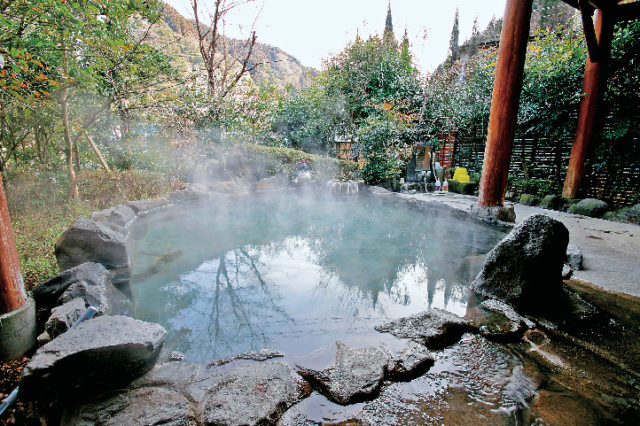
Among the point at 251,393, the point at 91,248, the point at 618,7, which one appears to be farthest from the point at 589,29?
the point at 91,248

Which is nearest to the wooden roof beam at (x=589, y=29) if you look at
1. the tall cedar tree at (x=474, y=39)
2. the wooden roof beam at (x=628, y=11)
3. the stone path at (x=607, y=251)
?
the wooden roof beam at (x=628, y=11)

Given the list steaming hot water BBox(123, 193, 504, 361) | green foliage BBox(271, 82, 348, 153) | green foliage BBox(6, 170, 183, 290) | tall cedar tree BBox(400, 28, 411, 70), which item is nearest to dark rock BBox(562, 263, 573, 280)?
Answer: steaming hot water BBox(123, 193, 504, 361)

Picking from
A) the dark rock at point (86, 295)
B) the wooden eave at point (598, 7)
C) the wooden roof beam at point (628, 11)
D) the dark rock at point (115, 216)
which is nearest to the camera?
the dark rock at point (86, 295)

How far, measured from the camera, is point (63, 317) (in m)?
2.09

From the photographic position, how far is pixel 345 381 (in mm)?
1658

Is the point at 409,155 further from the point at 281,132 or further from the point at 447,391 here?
the point at 447,391

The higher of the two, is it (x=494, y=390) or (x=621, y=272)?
(x=621, y=272)

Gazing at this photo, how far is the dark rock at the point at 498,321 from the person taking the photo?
2.09 meters

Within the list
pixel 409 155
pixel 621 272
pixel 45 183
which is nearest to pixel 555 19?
pixel 409 155

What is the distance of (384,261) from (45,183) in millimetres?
6410

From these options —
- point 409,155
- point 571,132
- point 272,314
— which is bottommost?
point 272,314

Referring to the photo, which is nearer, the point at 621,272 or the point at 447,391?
the point at 447,391

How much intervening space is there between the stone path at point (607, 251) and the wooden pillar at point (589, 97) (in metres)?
1.01

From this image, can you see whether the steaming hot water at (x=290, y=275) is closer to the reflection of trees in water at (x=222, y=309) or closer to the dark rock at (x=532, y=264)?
the reflection of trees in water at (x=222, y=309)
